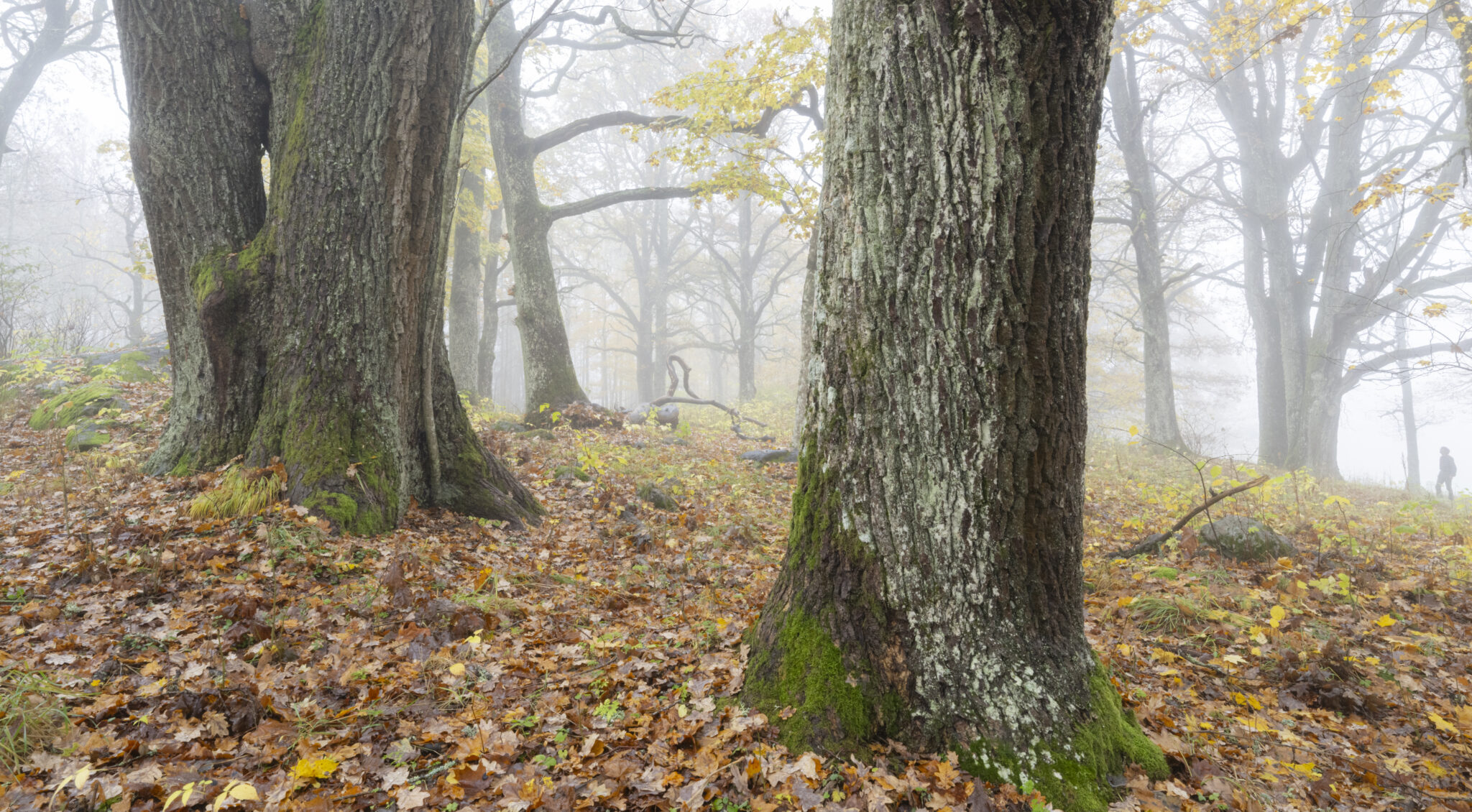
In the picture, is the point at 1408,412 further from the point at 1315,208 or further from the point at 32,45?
the point at 32,45

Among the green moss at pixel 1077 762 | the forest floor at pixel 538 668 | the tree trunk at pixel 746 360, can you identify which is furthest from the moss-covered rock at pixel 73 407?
the tree trunk at pixel 746 360

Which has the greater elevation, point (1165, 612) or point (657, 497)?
point (657, 497)

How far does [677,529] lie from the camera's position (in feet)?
19.6

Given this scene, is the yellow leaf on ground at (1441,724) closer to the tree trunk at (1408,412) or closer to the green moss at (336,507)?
the green moss at (336,507)

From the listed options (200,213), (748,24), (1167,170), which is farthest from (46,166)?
(1167,170)

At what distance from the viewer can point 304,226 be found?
4.68m

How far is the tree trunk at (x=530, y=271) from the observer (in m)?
11.2

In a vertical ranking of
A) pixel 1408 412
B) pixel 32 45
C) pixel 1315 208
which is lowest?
pixel 1408 412

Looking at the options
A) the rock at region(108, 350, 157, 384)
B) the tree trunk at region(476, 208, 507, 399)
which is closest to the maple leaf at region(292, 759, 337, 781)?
the rock at region(108, 350, 157, 384)

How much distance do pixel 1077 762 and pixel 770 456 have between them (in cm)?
750

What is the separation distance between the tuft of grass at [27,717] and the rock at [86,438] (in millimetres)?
4972

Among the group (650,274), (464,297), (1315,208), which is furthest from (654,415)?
(1315,208)

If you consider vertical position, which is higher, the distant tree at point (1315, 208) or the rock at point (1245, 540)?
the distant tree at point (1315, 208)

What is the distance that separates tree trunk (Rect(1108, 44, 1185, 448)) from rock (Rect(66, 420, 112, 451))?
17280 mm
